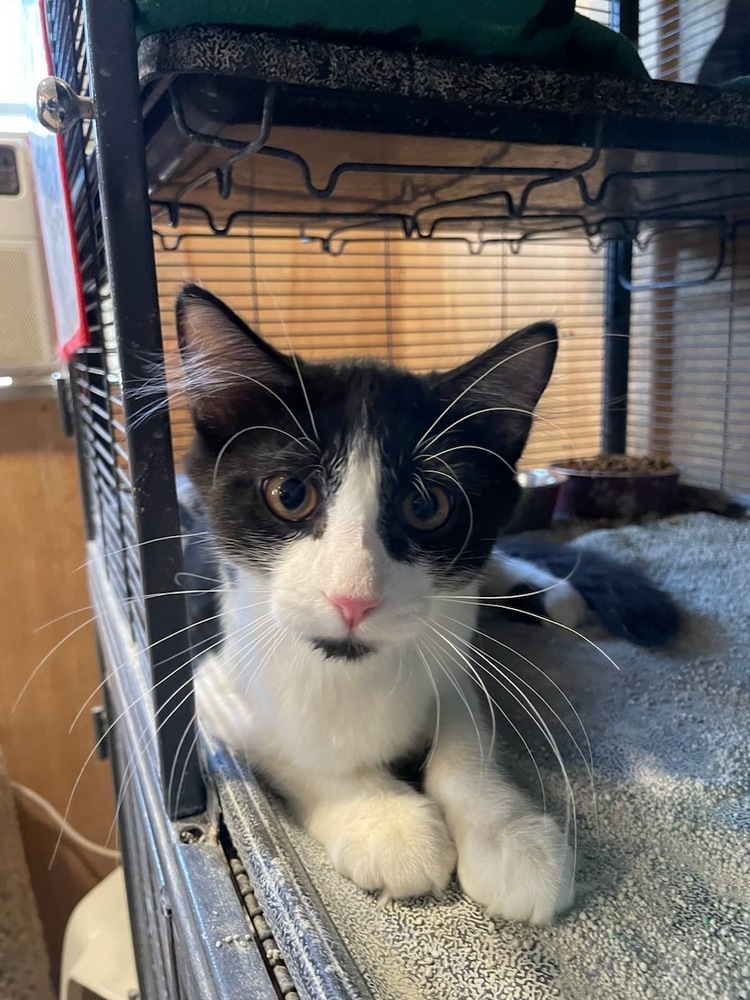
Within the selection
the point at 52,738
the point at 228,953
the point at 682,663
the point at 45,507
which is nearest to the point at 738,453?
the point at 682,663

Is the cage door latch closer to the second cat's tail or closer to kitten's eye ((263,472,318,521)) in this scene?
kitten's eye ((263,472,318,521))

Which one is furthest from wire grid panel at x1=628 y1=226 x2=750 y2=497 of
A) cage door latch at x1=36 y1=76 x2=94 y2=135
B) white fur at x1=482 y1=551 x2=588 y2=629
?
cage door latch at x1=36 y1=76 x2=94 y2=135

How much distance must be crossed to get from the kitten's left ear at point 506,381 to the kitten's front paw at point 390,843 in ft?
1.05

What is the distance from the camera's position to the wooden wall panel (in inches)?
59.4

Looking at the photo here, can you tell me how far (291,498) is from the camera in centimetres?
58

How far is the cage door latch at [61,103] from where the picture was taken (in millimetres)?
496

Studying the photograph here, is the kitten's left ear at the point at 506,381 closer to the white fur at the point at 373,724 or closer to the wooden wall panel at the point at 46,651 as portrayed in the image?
the white fur at the point at 373,724

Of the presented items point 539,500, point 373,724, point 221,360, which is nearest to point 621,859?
point 373,724

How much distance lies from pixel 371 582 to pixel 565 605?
0.58 m

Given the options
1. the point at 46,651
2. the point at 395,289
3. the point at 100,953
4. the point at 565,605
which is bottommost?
the point at 100,953

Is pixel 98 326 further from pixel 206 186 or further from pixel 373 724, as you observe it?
pixel 373 724

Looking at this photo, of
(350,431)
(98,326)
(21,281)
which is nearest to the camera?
(350,431)

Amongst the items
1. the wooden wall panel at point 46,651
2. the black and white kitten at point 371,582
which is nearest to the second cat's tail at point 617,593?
the black and white kitten at point 371,582

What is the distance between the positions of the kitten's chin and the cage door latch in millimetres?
415
